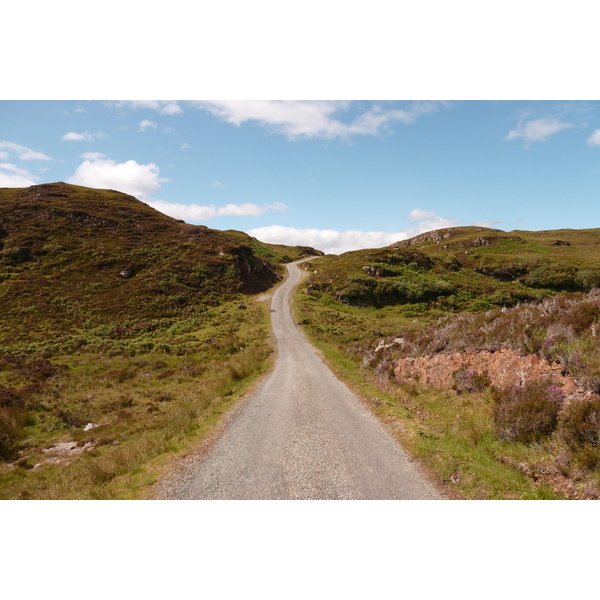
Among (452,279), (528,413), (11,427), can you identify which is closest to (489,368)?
(528,413)

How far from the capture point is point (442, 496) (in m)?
6.25

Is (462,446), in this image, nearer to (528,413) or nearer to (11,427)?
(528,413)

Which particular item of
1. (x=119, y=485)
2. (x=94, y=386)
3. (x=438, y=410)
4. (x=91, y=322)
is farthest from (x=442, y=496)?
(x=91, y=322)

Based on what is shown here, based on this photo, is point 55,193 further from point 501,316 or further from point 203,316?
point 501,316

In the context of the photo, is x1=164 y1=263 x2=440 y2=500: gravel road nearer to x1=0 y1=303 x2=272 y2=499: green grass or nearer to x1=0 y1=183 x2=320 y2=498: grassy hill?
x1=0 y1=303 x2=272 y2=499: green grass

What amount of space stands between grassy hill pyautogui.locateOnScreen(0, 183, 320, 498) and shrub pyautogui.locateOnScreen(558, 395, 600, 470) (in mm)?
9830

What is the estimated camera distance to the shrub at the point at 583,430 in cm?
594

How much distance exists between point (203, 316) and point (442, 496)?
39.6m

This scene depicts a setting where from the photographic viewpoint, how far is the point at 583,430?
6.36 metres

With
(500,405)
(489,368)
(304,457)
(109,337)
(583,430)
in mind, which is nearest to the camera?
(583,430)

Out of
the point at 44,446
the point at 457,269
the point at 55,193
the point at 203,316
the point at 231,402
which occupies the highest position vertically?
the point at 55,193

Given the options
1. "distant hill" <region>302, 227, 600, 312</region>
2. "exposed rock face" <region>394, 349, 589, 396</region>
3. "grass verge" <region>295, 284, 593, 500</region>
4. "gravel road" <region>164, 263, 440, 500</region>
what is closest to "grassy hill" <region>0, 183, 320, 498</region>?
"gravel road" <region>164, 263, 440, 500</region>

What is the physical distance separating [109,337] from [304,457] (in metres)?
34.1

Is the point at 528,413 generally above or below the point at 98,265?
below
